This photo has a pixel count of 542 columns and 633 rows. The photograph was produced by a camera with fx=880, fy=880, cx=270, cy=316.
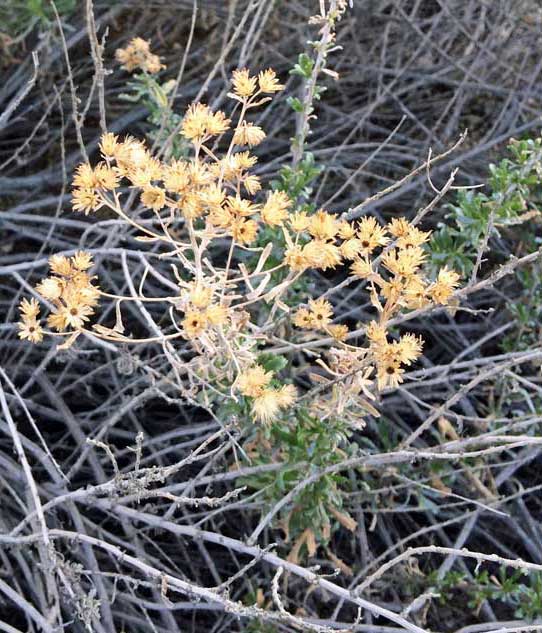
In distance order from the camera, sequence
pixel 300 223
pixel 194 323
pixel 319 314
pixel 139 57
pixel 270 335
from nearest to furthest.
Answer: pixel 194 323 < pixel 300 223 < pixel 319 314 < pixel 270 335 < pixel 139 57

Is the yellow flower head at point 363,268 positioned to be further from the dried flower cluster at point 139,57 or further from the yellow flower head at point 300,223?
the dried flower cluster at point 139,57

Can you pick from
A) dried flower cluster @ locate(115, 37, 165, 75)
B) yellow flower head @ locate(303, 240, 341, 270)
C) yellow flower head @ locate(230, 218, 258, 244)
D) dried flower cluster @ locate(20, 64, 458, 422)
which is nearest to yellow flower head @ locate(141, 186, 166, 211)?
dried flower cluster @ locate(20, 64, 458, 422)

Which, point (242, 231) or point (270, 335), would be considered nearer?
point (242, 231)

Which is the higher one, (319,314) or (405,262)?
(405,262)

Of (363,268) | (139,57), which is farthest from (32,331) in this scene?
(139,57)

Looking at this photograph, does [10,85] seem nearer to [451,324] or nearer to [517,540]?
[451,324]

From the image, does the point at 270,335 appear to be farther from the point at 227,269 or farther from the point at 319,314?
the point at 227,269

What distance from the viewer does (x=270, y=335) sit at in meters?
1.62

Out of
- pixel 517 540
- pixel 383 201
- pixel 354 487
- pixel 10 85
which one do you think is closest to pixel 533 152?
pixel 383 201

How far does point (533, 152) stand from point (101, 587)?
1.28 metres

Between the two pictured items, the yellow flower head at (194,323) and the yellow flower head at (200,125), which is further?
the yellow flower head at (200,125)

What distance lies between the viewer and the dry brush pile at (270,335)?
1313 mm

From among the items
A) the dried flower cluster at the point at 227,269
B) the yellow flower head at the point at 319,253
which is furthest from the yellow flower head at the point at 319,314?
the yellow flower head at the point at 319,253

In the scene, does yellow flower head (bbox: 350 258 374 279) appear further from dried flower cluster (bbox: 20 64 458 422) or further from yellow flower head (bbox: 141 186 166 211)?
yellow flower head (bbox: 141 186 166 211)
